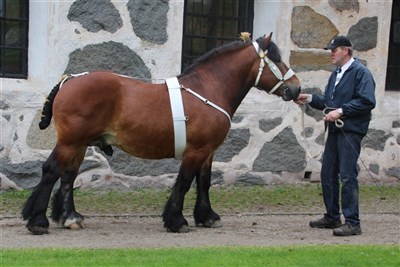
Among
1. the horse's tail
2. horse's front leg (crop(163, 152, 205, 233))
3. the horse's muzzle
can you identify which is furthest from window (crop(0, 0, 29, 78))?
the horse's muzzle

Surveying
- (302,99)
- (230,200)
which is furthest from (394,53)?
(302,99)

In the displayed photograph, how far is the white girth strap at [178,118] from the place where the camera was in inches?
352

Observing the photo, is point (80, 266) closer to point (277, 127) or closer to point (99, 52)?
point (99, 52)

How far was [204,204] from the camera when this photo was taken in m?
9.46

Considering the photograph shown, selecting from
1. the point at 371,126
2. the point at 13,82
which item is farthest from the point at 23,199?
the point at 371,126

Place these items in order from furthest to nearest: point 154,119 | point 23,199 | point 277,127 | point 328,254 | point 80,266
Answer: point 277,127
point 23,199
point 154,119
point 328,254
point 80,266

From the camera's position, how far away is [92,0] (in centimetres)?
1110

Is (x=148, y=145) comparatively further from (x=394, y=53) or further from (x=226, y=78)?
(x=394, y=53)

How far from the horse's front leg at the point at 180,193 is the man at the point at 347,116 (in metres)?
1.38

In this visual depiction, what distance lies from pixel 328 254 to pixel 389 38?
19.7 ft

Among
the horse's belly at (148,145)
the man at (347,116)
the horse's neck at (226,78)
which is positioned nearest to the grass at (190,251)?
the man at (347,116)

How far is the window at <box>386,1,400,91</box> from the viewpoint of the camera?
13.4 metres

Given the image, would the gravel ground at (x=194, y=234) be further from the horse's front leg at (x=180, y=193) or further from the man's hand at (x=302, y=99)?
the man's hand at (x=302, y=99)

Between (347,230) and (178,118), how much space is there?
2.05 m
